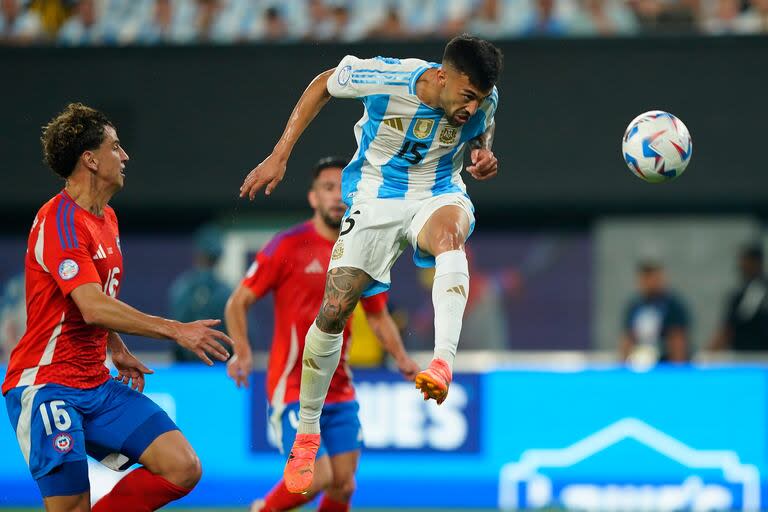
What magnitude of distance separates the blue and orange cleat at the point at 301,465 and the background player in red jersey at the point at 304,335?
938 millimetres

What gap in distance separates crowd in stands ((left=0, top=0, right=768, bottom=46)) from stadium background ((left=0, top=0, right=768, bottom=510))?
41 mm

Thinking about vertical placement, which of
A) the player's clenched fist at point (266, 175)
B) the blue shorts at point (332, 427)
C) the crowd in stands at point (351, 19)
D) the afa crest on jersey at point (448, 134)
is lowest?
the blue shorts at point (332, 427)

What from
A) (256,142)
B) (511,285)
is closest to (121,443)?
(256,142)

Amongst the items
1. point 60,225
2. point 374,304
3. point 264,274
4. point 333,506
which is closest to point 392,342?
point 374,304

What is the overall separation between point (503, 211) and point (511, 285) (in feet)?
24.0

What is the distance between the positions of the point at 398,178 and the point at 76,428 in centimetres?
183

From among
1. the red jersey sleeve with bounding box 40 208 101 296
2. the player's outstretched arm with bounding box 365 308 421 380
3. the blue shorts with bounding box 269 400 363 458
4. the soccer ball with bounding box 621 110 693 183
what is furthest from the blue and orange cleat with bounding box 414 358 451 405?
the blue shorts with bounding box 269 400 363 458

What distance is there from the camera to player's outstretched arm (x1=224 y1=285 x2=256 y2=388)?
721cm

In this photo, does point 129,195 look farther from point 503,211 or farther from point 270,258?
point 270,258

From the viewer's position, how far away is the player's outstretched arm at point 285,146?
580cm

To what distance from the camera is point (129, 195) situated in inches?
544

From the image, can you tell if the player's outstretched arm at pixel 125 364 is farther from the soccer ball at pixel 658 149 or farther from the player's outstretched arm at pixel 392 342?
the soccer ball at pixel 658 149

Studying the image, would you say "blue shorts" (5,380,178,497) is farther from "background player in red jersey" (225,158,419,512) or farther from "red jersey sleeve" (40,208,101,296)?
"background player in red jersey" (225,158,419,512)

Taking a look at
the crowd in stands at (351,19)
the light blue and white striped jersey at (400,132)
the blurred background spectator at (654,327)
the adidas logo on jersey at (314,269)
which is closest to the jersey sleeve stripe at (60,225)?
the light blue and white striped jersey at (400,132)
